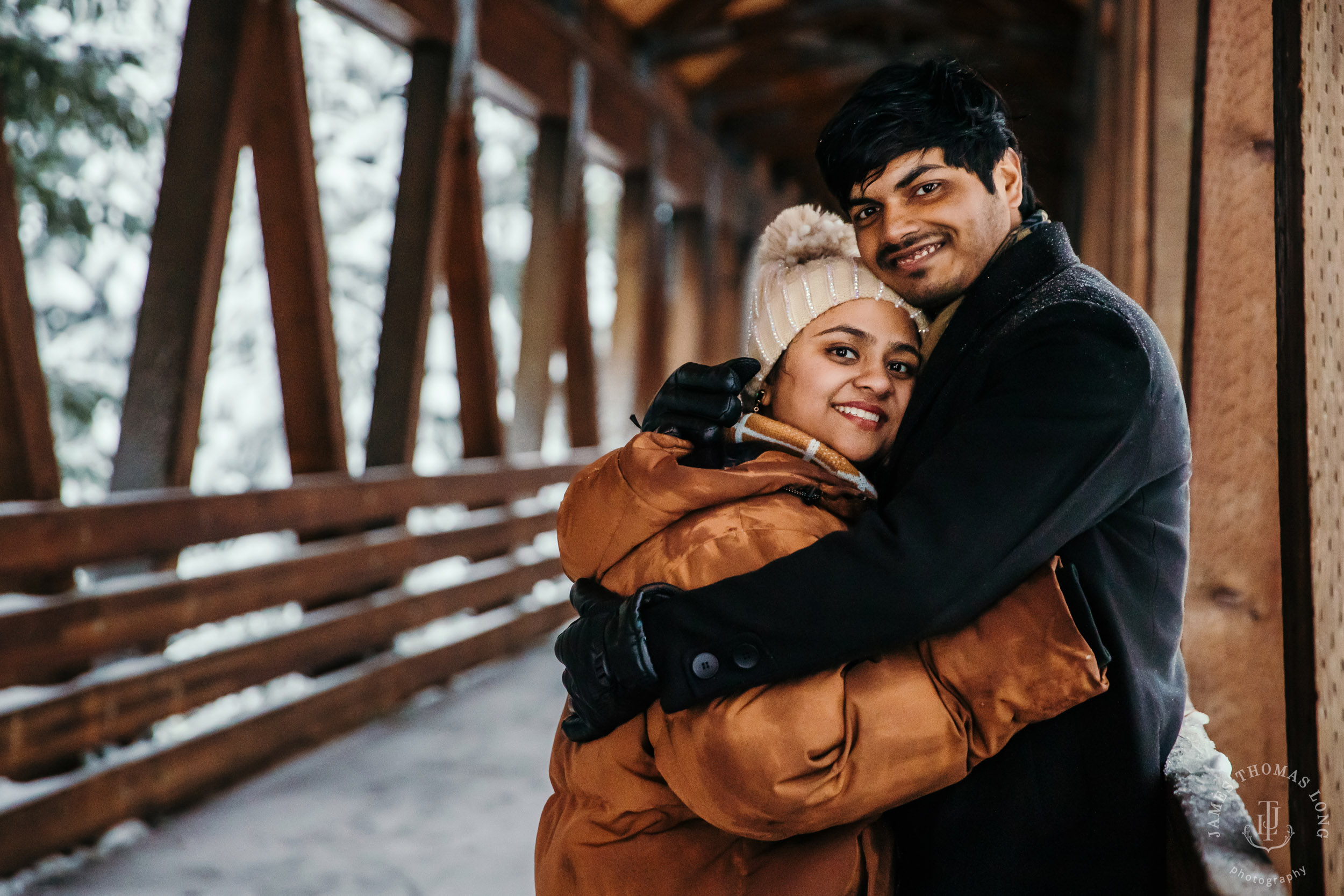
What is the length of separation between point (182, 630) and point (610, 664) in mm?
2715

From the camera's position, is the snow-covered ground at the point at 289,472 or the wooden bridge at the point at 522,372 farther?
the snow-covered ground at the point at 289,472

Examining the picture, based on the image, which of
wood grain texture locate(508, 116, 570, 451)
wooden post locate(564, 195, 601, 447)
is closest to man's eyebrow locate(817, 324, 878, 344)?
wood grain texture locate(508, 116, 570, 451)

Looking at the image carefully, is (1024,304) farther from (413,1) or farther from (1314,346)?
(413,1)

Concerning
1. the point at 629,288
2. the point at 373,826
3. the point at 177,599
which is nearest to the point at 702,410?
the point at 373,826

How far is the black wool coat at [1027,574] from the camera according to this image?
120cm

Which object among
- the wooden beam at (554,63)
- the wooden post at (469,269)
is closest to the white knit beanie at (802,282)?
the wooden beam at (554,63)

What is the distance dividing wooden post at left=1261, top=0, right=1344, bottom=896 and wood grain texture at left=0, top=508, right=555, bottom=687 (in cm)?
303

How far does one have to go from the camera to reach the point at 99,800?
3.17 metres

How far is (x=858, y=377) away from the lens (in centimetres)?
166

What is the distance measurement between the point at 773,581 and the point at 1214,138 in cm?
112

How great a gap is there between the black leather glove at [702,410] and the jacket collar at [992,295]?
25cm

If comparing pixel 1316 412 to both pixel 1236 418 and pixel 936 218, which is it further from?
pixel 1236 418

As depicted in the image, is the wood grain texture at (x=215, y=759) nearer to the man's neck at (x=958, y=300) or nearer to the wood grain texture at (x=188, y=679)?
the wood grain texture at (x=188, y=679)

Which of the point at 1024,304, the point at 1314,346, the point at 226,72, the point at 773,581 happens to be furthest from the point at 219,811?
the point at 1314,346
